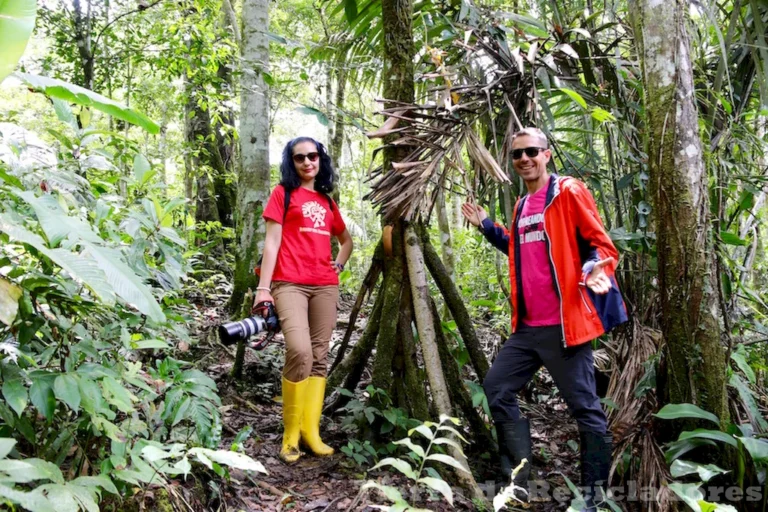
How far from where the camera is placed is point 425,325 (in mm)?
3361

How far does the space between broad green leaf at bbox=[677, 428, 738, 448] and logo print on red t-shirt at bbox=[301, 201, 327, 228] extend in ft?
7.55

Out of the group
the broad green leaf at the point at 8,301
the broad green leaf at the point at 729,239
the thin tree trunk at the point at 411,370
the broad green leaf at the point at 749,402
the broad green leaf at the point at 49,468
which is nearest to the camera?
the broad green leaf at the point at 8,301

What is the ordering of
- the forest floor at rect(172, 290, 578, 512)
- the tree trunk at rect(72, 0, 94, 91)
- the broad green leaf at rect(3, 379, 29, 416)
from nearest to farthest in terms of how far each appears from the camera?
the broad green leaf at rect(3, 379, 29, 416), the forest floor at rect(172, 290, 578, 512), the tree trunk at rect(72, 0, 94, 91)

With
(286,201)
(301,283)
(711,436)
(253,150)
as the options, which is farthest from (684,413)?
(253,150)

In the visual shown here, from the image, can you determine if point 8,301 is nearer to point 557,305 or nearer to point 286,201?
point 286,201

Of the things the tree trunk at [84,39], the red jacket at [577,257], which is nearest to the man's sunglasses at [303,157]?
the red jacket at [577,257]

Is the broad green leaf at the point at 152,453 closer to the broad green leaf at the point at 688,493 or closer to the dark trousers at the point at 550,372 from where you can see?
the broad green leaf at the point at 688,493

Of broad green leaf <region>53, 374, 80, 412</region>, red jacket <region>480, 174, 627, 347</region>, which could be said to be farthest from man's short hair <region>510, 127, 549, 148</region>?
broad green leaf <region>53, 374, 80, 412</region>

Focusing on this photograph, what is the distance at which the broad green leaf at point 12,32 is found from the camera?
3.97 ft

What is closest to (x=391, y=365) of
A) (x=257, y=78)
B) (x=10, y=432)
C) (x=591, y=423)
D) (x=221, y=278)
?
(x=591, y=423)

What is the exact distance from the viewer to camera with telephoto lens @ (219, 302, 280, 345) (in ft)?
9.73

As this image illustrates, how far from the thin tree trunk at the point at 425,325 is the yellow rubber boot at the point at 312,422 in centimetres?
70

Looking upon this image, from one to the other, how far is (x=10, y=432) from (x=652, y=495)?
108 inches

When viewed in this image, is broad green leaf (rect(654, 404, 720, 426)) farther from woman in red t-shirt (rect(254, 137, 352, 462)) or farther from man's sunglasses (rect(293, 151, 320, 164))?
A: man's sunglasses (rect(293, 151, 320, 164))
